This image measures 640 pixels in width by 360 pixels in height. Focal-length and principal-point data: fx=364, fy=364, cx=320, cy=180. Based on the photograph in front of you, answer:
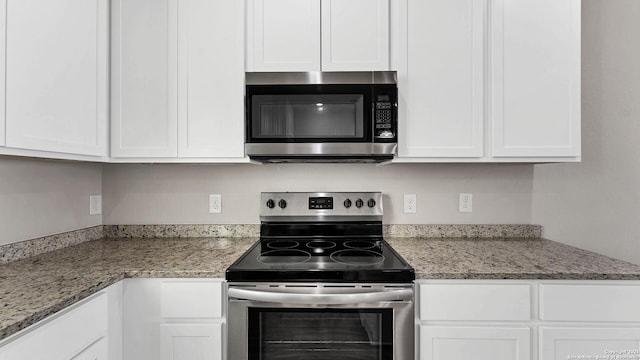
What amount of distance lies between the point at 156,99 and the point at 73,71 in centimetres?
38

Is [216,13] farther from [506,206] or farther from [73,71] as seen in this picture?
[506,206]

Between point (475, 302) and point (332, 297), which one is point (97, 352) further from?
point (475, 302)

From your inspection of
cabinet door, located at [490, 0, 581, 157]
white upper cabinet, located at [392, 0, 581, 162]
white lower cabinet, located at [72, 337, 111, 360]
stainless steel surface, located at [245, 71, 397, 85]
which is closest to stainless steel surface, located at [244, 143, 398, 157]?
white upper cabinet, located at [392, 0, 581, 162]

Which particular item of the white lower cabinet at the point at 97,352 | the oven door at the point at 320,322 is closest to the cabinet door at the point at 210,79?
the oven door at the point at 320,322

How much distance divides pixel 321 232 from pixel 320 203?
168 millimetres

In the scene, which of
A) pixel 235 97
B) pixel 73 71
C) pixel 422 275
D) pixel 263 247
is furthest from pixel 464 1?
pixel 73 71

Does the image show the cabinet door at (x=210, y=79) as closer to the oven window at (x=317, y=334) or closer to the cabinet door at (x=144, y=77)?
the cabinet door at (x=144, y=77)

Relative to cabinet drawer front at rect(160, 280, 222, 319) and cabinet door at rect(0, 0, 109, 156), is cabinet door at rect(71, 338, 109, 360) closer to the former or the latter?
cabinet drawer front at rect(160, 280, 222, 319)

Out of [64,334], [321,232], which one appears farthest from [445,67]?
[64,334]

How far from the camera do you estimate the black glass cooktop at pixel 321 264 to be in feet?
4.80

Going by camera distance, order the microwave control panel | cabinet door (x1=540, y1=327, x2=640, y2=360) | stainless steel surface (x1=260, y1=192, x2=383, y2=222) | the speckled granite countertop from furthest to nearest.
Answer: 1. stainless steel surface (x1=260, y1=192, x2=383, y2=222)
2. the microwave control panel
3. cabinet door (x1=540, y1=327, x2=640, y2=360)
4. the speckled granite countertop

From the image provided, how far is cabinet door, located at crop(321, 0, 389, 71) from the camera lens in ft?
6.02

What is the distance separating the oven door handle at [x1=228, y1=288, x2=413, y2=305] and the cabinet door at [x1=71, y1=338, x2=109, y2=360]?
0.56m

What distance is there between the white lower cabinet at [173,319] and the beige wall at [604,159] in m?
1.88
